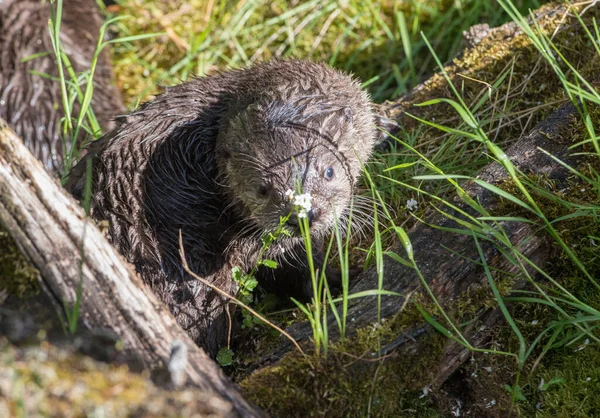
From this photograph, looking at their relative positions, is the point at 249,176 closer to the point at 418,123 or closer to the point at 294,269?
the point at 294,269

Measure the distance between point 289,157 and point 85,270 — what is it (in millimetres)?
932

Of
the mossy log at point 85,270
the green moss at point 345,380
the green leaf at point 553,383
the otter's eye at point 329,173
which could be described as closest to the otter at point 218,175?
the otter's eye at point 329,173

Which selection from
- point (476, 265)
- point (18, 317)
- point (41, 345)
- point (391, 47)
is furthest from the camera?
point (391, 47)

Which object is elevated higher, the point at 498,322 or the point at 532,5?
the point at 532,5

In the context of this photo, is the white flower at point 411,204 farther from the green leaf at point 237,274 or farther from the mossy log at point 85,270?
the mossy log at point 85,270

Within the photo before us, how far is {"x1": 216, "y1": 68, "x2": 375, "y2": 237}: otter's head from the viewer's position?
2.55 m

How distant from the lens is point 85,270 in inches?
72.9

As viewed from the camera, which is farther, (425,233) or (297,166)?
(297,166)

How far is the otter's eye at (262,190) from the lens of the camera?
259cm

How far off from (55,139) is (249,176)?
7.41ft

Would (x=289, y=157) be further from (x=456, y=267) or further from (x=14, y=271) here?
(x=14, y=271)

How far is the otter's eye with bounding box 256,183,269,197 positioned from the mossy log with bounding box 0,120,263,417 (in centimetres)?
73

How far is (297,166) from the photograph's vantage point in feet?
8.39

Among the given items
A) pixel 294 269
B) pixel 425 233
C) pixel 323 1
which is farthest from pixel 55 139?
pixel 425 233
